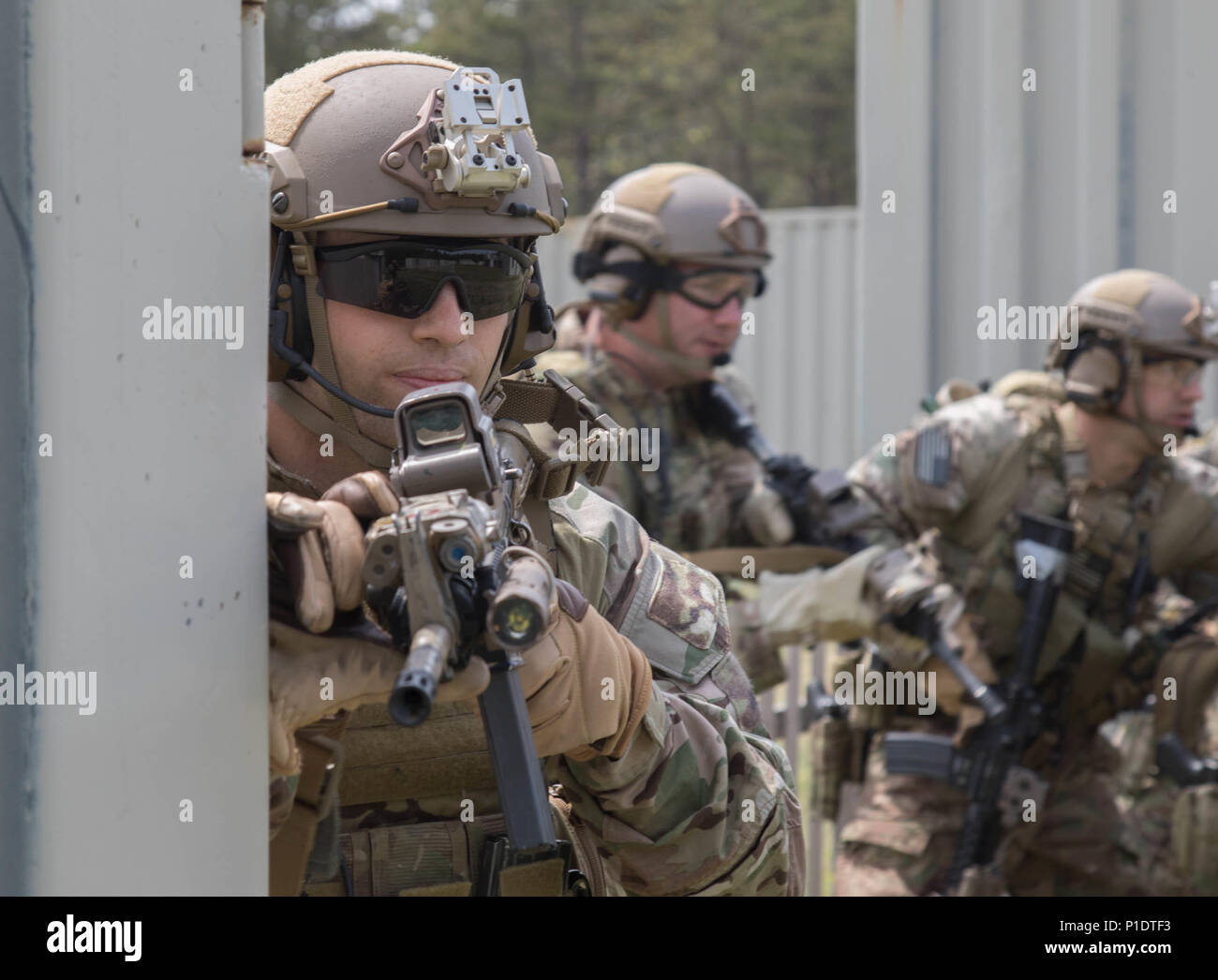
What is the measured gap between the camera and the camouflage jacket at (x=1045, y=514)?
18.0ft

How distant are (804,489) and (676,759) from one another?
3.63 meters

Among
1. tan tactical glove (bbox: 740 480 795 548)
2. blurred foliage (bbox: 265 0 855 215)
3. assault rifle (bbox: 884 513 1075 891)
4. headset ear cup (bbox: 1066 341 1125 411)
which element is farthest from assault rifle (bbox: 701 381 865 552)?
blurred foliage (bbox: 265 0 855 215)

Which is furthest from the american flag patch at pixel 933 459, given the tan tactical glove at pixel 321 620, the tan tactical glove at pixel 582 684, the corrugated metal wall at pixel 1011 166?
the tan tactical glove at pixel 321 620

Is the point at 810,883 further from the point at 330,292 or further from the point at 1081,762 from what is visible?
the point at 330,292

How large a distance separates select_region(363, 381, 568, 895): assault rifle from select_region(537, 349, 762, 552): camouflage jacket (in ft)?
12.0

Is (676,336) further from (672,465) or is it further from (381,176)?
(381,176)

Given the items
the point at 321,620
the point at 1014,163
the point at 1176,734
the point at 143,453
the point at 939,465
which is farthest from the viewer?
the point at 1014,163

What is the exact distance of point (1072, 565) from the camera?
565cm

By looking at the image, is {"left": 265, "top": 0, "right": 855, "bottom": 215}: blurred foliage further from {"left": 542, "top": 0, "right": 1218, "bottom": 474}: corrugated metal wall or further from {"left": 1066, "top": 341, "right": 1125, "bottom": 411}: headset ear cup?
{"left": 1066, "top": 341, "right": 1125, "bottom": 411}: headset ear cup

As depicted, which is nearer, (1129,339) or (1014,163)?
(1129,339)

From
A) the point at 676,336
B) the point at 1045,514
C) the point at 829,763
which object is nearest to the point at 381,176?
the point at 676,336

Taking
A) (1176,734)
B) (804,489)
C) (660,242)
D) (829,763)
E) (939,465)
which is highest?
(660,242)

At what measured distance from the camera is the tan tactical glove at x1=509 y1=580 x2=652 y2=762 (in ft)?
6.23

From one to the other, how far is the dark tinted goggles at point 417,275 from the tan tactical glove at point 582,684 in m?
0.47
